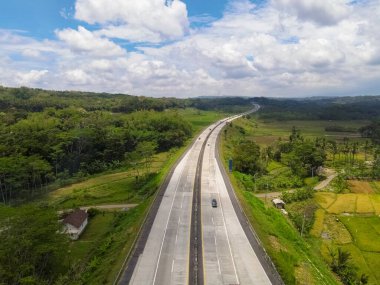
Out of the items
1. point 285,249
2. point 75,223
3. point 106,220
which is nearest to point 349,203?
point 285,249

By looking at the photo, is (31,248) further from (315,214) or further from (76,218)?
(315,214)

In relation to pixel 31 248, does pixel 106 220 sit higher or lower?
lower

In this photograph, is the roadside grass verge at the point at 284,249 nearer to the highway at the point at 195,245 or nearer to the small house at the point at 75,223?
the highway at the point at 195,245

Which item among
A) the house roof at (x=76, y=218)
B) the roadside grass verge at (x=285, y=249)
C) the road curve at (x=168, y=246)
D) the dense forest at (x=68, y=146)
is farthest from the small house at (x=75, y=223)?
the dense forest at (x=68, y=146)

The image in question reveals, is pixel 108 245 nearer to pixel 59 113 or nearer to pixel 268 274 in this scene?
pixel 268 274

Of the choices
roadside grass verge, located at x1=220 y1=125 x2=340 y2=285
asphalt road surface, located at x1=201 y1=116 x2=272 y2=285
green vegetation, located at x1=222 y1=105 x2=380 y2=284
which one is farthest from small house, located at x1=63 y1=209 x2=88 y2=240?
green vegetation, located at x1=222 y1=105 x2=380 y2=284

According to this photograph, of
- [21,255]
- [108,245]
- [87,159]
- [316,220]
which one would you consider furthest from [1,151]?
[316,220]

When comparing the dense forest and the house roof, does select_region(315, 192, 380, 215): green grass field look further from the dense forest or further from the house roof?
the house roof
